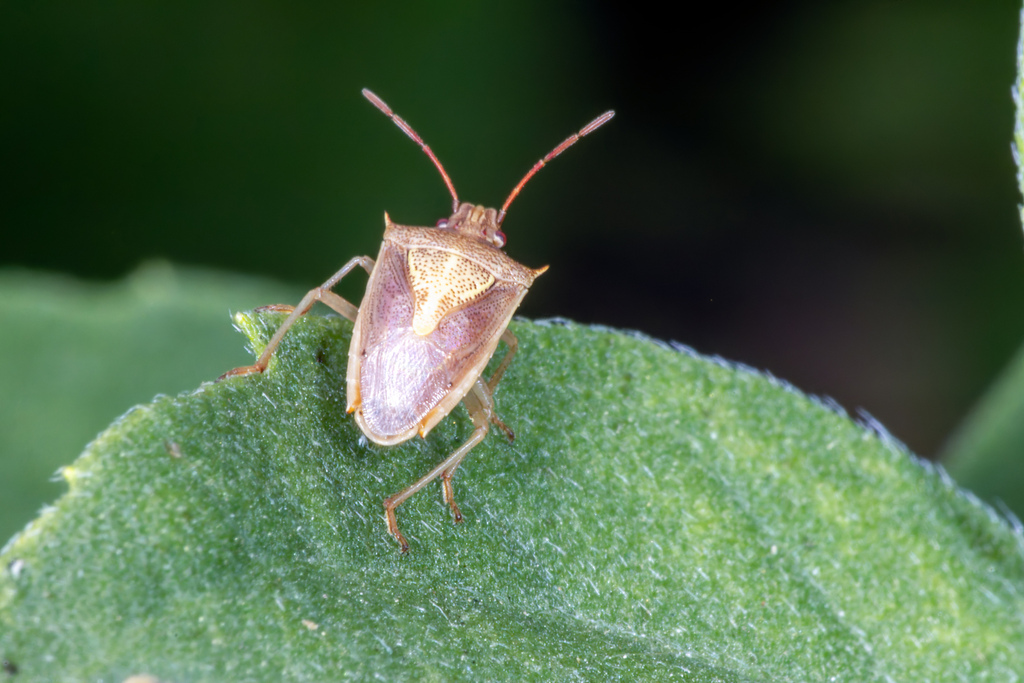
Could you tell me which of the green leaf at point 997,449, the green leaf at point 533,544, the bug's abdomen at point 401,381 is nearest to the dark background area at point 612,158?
the green leaf at point 997,449

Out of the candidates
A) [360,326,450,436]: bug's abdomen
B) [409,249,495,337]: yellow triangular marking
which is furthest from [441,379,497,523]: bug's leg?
[409,249,495,337]: yellow triangular marking

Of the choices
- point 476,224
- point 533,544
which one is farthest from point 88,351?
point 533,544

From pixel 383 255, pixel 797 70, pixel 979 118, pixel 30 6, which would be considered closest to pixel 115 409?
pixel 383 255

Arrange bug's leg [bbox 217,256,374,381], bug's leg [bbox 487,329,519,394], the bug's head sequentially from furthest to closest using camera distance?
1. the bug's head
2. bug's leg [bbox 487,329,519,394]
3. bug's leg [bbox 217,256,374,381]

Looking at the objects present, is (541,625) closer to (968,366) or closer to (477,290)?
(477,290)

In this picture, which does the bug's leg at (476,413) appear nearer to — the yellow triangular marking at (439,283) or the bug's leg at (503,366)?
the bug's leg at (503,366)

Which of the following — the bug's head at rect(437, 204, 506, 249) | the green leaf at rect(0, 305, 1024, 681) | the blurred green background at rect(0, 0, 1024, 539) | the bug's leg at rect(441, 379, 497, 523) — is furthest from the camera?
the blurred green background at rect(0, 0, 1024, 539)

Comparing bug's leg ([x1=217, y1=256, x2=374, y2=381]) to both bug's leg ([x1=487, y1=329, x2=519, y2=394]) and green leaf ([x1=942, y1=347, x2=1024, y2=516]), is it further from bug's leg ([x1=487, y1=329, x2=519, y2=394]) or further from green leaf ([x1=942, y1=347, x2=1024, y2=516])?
green leaf ([x1=942, y1=347, x2=1024, y2=516])
